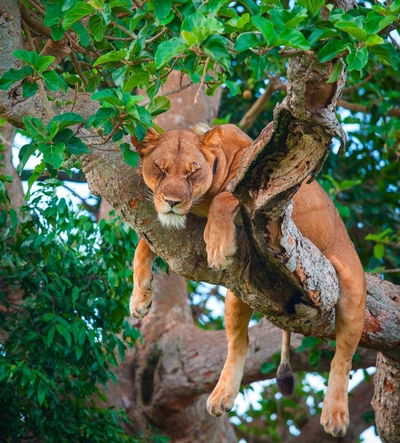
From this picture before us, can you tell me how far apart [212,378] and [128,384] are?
44.2 inches

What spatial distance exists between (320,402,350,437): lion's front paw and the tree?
52cm

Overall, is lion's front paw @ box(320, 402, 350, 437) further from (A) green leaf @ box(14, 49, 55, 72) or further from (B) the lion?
(A) green leaf @ box(14, 49, 55, 72)

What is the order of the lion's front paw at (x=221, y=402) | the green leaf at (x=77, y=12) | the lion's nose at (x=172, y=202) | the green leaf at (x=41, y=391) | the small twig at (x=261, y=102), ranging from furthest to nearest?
the small twig at (x=261, y=102), the green leaf at (x=41, y=391), the lion's front paw at (x=221, y=402), the lion's nose at (x=172, y=202), the green leaf at (x=77, y=12)

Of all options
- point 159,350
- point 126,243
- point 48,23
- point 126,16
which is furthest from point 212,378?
point 48,23

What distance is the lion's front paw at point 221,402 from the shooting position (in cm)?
527

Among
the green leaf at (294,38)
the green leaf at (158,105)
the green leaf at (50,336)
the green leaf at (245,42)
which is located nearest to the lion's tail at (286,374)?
the green leaf at (50,336)

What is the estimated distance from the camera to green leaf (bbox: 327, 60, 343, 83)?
3.14 m

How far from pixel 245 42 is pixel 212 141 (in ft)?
4.24

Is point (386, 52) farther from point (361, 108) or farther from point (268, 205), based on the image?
point (361, 108)

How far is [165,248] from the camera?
14.2 ft

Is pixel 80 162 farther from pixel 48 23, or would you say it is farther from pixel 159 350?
pixel 159 350

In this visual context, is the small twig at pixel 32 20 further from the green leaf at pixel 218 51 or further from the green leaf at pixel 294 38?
the green leaf at pixel 294 38

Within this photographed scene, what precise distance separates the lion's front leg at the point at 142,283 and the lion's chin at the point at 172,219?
0.60m

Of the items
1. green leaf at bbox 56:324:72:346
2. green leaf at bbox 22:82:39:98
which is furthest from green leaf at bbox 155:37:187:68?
green leaf at bbox 56:324:72:346
